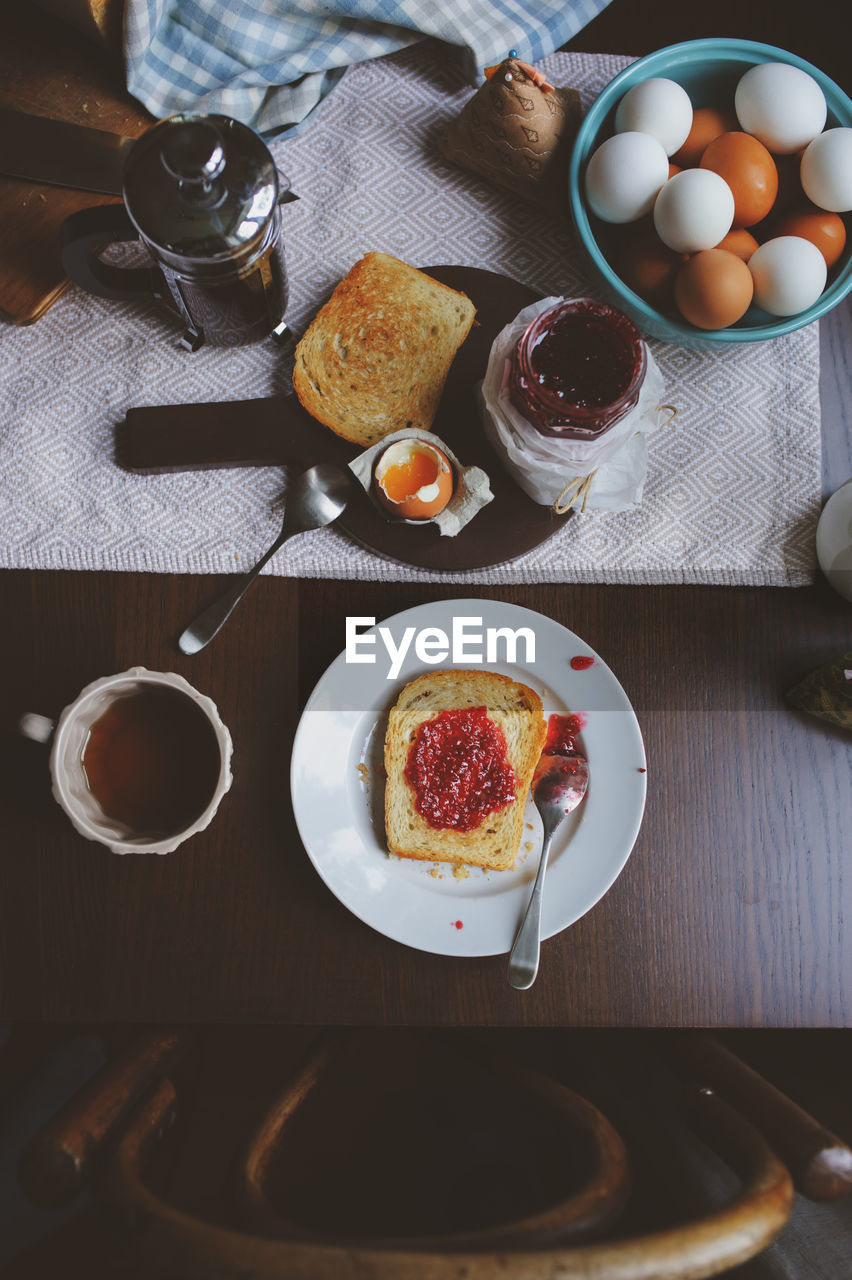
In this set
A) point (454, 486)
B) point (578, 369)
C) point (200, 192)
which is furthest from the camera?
point (454, 486)

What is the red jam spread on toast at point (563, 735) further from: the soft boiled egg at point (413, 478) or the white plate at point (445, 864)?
the soft boiled egg at point (413, 478)

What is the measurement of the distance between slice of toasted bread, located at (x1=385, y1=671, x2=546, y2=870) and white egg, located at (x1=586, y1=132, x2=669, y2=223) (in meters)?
0.57

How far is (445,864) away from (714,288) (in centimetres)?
74

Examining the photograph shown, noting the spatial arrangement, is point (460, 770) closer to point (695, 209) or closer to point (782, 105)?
point (695, 209)

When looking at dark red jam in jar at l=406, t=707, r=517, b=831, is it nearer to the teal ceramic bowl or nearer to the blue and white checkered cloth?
the teal ceramic bowl

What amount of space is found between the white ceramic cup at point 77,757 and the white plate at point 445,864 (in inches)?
3.9

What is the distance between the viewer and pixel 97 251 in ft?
3.42

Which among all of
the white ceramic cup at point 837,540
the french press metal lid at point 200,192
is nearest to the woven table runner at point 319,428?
the white ceramic cup at point 837,540

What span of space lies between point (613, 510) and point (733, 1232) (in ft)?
2.51

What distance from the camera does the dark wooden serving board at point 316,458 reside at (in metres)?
1.01

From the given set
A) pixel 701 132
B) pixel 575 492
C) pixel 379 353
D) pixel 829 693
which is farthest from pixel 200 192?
pixel 829 693

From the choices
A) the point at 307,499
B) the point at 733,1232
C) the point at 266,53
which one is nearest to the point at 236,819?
the point at 307,499

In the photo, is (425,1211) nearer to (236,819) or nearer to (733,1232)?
(733,1232)

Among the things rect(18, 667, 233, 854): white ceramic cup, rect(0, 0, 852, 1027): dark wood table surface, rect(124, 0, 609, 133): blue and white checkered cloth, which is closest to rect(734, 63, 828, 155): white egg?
rect(124, 0, 609, 133): blue and white checkered cloth
